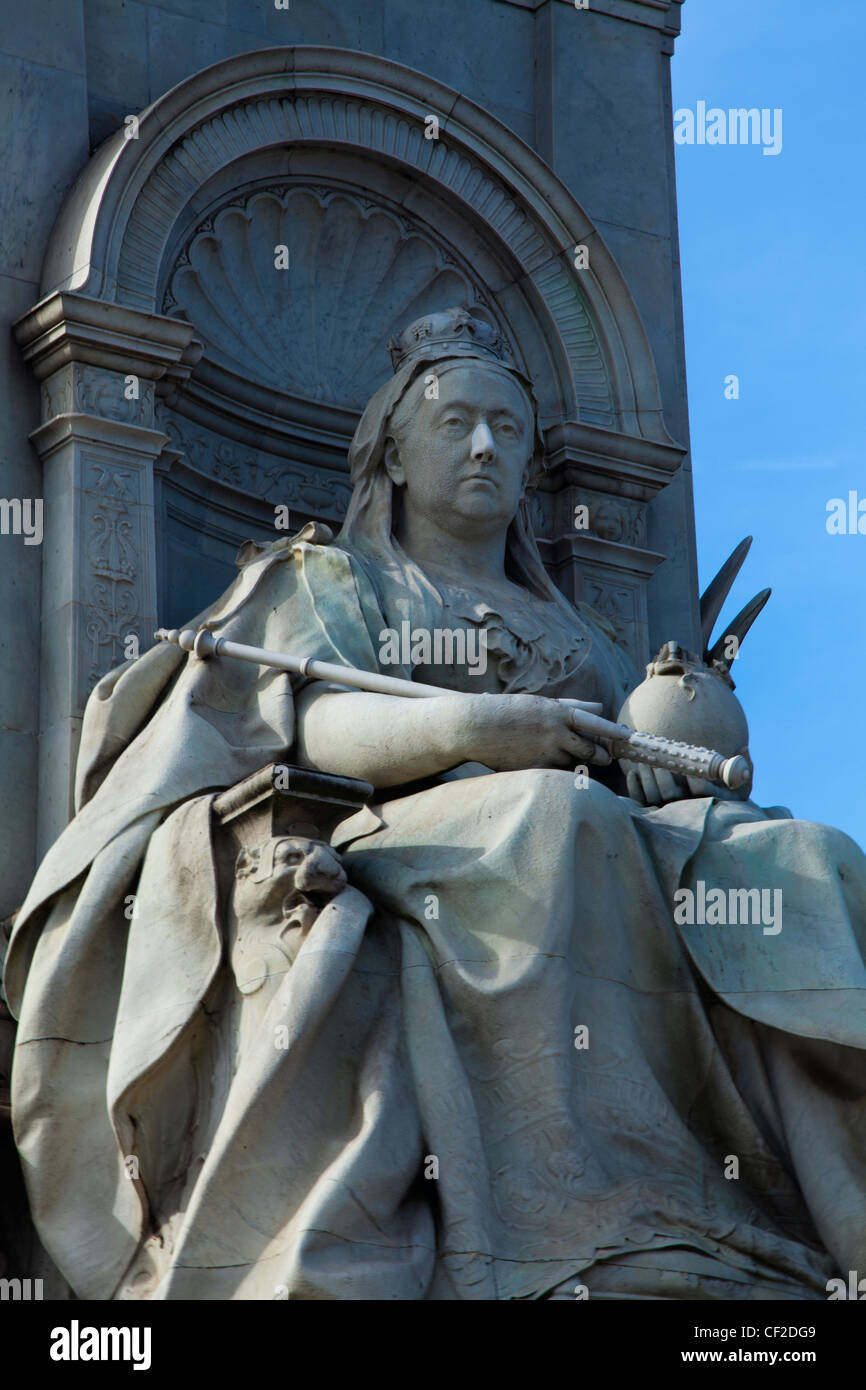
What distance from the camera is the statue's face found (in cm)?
1066

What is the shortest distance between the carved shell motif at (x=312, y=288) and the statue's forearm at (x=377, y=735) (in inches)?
94.6

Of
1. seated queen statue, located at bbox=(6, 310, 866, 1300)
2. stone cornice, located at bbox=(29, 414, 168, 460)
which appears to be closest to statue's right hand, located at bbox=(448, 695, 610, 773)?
seated queen statue, located at bbox=(6, 310, 866, 1300)

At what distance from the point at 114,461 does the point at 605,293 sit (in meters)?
2.33

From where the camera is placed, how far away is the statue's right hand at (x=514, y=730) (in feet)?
30.8

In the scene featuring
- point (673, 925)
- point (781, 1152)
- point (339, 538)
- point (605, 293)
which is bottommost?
point (781, 1152)

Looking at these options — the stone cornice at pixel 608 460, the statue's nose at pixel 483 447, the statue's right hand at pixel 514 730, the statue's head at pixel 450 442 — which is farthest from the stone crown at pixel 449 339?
the statue's right hand at pixel 514 730

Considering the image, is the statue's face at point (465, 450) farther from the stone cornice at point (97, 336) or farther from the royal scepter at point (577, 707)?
the stone cornice at point (97, 336)

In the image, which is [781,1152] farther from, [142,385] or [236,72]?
[236,72]

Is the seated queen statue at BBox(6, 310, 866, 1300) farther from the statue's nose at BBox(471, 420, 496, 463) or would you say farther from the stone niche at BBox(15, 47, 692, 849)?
the stone niche at BBox(15, 47, 692, 849)

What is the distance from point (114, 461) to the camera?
11008 millimetres

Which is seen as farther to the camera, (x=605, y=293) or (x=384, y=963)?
(x=605, y=293)

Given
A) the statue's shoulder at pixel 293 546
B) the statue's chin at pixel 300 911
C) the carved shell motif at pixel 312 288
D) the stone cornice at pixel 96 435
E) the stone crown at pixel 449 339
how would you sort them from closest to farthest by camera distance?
the statue's chin at pixel 300 911 → the statue's shoulder at pixel 293 546 → the stone crown at pixel 449 339 → the stone cornice at pixel 96 435 → the carved shell motif at pixel 312 288
